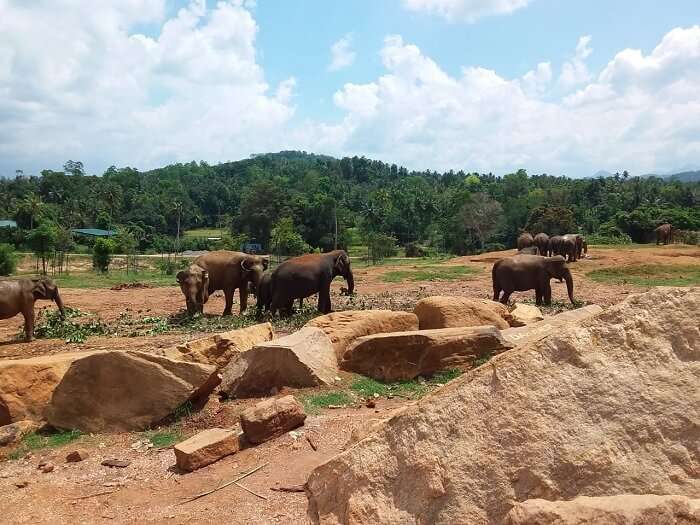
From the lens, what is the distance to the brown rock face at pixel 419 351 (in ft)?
32.3

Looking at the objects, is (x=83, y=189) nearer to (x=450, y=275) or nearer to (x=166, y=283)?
(x=166, y=283)

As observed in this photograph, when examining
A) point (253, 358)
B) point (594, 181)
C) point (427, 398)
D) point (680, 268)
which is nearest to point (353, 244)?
point (594, 181)

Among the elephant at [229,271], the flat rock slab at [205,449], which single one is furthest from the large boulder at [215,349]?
the elephant at [229,271]

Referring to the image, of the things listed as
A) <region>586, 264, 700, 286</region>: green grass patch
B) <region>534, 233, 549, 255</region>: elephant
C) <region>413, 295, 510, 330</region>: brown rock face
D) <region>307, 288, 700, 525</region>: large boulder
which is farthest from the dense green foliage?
<region>307, 288, 700, 525</region>: large boulder

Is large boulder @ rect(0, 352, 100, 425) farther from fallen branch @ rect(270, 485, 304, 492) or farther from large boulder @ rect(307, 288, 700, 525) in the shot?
large boulder @ rect(307, 288, 700, 525)

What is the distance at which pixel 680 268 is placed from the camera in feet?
92.4

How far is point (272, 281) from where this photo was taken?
1703cm

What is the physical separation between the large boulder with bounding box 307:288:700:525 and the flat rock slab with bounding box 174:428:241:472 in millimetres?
3001

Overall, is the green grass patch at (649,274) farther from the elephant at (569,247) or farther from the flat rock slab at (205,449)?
the flat rock slab at (205,449)

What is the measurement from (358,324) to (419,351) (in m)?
1.71

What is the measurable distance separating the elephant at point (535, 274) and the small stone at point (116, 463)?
14665 millimetres

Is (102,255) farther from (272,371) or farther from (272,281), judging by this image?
(272,371)

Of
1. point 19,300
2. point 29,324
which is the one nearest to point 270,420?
point 29,324

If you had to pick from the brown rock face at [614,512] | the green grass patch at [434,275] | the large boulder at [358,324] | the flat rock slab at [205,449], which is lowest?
the green grass patch at [434,275]
